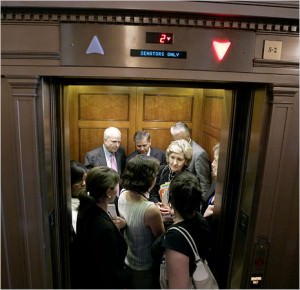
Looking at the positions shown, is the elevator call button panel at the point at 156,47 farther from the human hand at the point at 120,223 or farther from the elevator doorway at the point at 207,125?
the human hand at the point at 120,223

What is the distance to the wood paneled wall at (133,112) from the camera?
3.03 m

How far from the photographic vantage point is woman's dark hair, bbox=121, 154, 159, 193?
60.3 inches

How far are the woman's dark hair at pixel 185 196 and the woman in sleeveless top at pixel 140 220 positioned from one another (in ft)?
0.79

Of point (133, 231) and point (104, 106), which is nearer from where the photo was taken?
point (133, 231)

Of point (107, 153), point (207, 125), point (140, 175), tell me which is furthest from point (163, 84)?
point (207, 125)

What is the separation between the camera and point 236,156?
4.89ft

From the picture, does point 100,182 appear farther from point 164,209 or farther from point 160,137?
point 160,137

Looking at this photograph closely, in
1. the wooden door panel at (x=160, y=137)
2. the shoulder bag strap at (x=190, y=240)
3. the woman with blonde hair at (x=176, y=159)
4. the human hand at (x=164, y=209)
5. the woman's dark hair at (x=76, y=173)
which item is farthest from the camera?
the wooden door panel at (x=160, y=137)

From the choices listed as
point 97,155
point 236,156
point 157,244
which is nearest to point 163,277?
point 157,244

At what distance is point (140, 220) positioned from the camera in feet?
4.90

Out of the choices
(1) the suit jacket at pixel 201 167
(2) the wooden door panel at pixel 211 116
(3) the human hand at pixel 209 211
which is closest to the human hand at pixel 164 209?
(3) the human hand at pixel 209 211

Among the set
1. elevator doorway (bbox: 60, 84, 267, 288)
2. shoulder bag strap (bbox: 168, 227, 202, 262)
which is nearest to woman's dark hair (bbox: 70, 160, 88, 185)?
elevator doorway (bbox: 60, 84, 267, 288)

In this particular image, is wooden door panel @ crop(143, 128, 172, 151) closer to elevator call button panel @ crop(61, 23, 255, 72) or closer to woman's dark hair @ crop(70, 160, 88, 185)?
woman's dark hair @ crop(70, 160, 88, 185)

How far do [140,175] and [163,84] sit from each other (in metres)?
0.52
